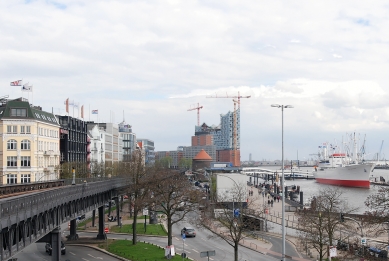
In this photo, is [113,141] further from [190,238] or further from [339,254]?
[339,254]

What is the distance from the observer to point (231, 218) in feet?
180

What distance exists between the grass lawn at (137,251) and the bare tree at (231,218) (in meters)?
5.99

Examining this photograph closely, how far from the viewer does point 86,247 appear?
67812mm

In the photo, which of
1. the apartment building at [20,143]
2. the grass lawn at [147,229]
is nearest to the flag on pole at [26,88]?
the apartment building at [20,143]

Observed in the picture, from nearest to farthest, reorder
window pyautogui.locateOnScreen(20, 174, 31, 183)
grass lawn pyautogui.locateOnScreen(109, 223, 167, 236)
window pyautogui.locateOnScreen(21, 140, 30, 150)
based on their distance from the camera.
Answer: grass lawn pyautogui.locateOnScreen(109, 223, 167, 236), window pyautogui.locateOnScreen(20, 174, 31, 183), window pyautogui.locateOnScreen(21, 140, 30, 150)

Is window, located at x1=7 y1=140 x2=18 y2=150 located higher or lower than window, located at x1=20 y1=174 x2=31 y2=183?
higher

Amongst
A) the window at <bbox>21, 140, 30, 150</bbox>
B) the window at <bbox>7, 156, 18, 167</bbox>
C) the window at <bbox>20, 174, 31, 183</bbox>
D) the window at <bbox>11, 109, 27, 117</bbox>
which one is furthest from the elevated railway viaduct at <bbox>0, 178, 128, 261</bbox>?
the window at <bbox>11, 109, 27, 117</bbox>

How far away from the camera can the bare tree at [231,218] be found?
51.8 m

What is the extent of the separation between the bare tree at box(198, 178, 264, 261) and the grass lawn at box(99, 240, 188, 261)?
236 inches

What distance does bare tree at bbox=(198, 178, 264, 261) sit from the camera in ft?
170

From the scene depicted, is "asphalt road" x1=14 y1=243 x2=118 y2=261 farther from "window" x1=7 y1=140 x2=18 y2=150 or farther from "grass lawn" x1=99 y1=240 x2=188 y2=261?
"window" x1=7 y1=140 x2=18 y2=150

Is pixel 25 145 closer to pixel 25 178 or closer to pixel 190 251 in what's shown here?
pixel 25 178

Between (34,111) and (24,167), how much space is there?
1072 centimetres

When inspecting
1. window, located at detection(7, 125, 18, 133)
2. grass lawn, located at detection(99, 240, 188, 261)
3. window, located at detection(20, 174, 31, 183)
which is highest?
window, located at detection(7, 125, 18, 133)
